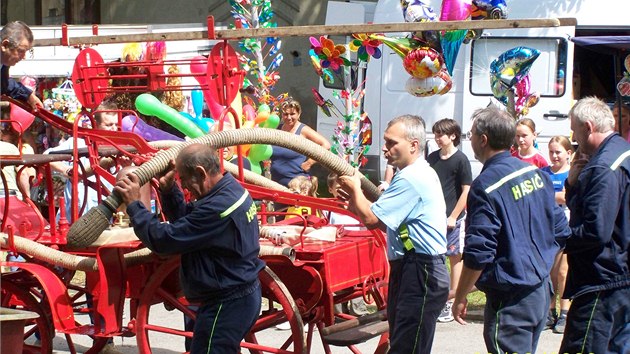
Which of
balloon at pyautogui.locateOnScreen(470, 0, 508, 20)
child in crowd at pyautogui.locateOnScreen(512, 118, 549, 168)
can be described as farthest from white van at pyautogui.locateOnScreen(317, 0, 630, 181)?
child in crowd at pyautogui.locateOnScreen(512, 118, 549, 168)

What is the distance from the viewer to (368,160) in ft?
42.8

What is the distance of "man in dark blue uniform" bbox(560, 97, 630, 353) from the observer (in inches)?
200

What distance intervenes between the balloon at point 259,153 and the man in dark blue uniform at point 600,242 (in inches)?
174

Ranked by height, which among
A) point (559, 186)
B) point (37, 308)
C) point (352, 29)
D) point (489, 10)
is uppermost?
point (489, 10)

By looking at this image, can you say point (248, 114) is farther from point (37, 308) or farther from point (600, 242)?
point (600, 242)

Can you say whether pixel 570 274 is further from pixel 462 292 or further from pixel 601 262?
pixel 462 292

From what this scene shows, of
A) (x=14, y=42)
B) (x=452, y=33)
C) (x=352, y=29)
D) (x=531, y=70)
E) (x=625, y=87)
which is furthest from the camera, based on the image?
(x=531, y=70)

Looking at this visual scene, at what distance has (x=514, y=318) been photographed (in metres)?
4.94

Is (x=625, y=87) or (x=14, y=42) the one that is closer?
(x=14, y=42)

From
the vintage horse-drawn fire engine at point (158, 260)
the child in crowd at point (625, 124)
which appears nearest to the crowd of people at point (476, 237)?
the vintage horse-drawn fire engine at point (158, 260)

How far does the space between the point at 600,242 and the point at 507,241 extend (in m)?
0.51

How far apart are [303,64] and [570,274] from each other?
1388cm

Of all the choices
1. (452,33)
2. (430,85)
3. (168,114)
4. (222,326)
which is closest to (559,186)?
(452,33)

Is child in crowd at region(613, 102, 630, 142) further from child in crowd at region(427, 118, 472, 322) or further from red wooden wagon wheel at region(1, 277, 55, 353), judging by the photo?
red wooden wagon wheel at region(1, 277, 55, 353)
